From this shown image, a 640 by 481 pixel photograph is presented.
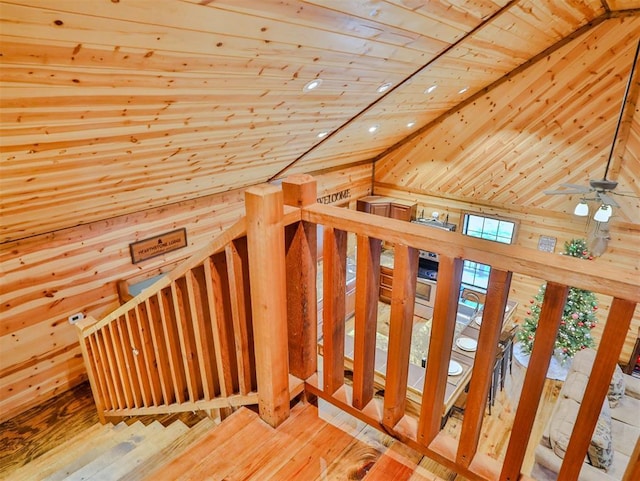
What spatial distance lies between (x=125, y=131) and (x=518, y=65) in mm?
5530

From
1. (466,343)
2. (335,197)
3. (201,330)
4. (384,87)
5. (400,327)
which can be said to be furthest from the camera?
(335,197)

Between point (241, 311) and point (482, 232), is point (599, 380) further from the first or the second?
point (482, 232)

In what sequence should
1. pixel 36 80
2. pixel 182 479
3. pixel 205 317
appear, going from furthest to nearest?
pixel 36 80, pixel 205 317, pixel 182 479

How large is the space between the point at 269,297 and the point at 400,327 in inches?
17.9

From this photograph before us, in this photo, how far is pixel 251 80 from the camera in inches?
108

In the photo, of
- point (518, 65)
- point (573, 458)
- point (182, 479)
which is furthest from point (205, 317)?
point (518, 65)

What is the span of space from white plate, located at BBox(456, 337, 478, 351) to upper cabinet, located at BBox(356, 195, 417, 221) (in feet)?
9.92

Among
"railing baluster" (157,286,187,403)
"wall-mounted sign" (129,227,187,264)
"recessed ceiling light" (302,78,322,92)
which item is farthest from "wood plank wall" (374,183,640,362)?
"railing baluster" (157,286,187,403)

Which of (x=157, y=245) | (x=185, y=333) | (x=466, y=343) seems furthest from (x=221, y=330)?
(x=466, y=343)

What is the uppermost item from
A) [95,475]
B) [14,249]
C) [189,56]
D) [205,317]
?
[189,56]

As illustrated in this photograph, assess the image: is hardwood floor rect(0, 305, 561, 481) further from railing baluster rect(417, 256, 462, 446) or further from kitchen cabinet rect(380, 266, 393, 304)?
railing baluster rect(417, 256, 462, 446)

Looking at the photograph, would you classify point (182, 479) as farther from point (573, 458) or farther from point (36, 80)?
point (36, 80)

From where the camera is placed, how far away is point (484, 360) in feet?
3.68

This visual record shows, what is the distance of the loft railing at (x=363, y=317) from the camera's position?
98 cm
